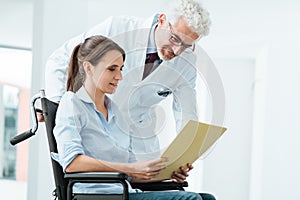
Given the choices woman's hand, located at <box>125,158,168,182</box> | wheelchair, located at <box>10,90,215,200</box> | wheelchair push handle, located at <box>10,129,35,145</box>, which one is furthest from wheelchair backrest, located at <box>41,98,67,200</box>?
woman's hand, located at <box>125,158,168,182</box>

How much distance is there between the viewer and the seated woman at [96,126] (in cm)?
170

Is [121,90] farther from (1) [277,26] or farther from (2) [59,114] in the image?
(1) [277,26]

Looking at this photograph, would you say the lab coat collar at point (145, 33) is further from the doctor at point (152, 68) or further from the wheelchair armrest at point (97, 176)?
the wheelchair armrest at point (97, 176)

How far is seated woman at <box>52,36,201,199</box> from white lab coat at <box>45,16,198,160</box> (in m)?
0.10

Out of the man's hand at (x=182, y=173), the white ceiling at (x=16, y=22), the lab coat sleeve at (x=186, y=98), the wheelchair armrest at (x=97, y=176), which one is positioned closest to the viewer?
the wheelchair armrest at (x=97, y=176)

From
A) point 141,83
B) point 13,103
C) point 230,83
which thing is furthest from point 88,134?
point 13,103

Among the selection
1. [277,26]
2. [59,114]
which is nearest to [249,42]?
[277,26]

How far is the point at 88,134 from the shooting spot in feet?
5.85

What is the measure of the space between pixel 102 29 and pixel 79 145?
56 cm

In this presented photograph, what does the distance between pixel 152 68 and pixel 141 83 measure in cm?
7

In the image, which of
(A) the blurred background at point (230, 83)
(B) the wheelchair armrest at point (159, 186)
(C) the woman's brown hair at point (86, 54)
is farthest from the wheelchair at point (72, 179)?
(A) the blurred background at point (230, 83)

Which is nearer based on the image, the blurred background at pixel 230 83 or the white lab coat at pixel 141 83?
the white lab coat at pixel 141 83

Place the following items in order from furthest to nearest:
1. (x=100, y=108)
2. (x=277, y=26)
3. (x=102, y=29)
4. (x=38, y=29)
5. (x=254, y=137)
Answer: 1. (x=254, y=137)
2. (x=277, y=26)
3. (x=38, y=29)
4. (x=102, y=29)
5. (x=100, y=108)

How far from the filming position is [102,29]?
2094mm
